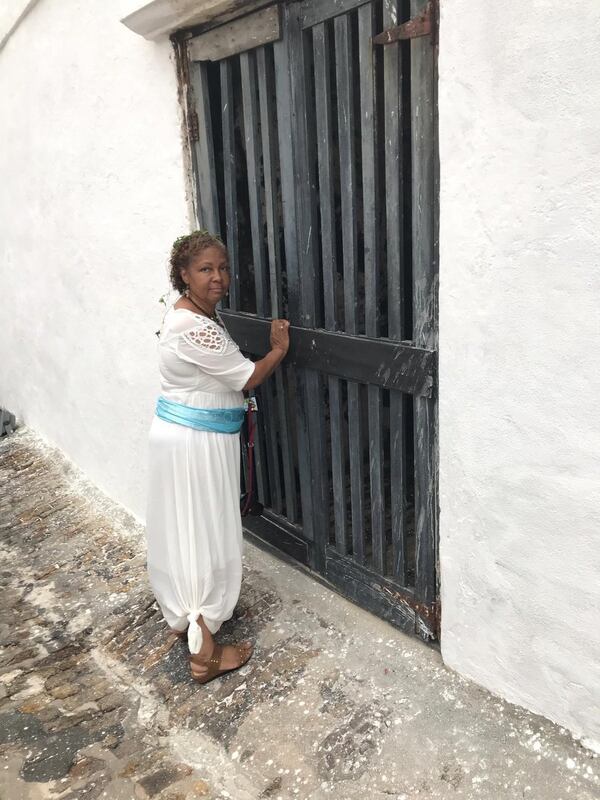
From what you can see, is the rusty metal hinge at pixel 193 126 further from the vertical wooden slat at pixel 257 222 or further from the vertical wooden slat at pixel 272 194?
the vertical wooden slat at pixel 272 194

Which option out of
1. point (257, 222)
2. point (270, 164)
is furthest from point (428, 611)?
point (270, 164)

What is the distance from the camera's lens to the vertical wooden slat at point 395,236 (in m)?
2.35

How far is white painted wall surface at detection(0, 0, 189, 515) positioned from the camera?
366 cm

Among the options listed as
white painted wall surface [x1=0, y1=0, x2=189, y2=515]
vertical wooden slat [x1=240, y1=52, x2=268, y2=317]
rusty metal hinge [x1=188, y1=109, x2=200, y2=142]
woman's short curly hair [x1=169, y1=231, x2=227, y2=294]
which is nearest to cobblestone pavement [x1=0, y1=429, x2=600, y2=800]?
white painted wall surface [x1=0, y1=0, x2=189, y2=515]

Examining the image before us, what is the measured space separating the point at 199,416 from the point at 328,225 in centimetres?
96

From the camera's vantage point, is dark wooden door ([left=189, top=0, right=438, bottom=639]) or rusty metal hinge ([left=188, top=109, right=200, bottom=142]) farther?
rusty metal hinge ([left=188, top=109, right=200, bottom=142])

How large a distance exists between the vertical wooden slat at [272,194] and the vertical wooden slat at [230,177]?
233mm

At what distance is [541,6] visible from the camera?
71.3 inches

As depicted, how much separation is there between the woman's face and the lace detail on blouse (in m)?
0.14

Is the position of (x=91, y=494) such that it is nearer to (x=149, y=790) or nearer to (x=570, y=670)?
(x=149, y=790)

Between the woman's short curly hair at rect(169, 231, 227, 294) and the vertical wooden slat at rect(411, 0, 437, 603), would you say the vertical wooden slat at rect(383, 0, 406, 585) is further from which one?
the woman's short curly hair at rect(169, 231, 227, 294)

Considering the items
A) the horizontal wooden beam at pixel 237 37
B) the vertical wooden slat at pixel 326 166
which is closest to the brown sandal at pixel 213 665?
the vertical wooden slat at pixel 326 166

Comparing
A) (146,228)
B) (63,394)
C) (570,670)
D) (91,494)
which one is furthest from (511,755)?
(63,394)

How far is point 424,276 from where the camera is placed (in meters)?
2.38
